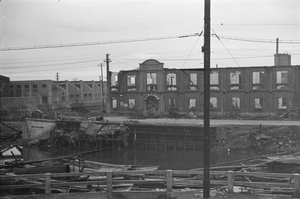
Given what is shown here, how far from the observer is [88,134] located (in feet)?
130

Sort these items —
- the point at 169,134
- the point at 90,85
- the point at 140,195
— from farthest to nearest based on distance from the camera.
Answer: the point at 90,85 < the point at 169,134 < the point at 140,195

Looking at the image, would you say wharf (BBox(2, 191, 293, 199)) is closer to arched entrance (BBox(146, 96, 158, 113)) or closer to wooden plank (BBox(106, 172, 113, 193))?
wooden plank (BBox(106, 172, 113, 193))

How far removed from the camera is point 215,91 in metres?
44.9

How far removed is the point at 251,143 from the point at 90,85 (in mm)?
54399

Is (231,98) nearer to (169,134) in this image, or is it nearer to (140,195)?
(169,134)

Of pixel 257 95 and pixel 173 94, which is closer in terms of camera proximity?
pixel 257 95

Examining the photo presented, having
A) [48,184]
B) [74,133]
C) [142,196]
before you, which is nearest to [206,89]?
[142,196]

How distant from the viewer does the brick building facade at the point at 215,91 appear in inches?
1671

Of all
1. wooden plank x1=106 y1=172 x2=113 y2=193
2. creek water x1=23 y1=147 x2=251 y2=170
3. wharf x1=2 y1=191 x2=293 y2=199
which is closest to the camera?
wharf x1=2 y1=191 x2=293 y2=199

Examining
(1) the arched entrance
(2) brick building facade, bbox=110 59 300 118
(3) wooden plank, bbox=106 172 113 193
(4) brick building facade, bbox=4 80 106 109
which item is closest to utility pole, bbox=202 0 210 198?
(3) wooden plank, bbox=106 172 113 193

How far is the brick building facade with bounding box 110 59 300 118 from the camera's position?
42.4m

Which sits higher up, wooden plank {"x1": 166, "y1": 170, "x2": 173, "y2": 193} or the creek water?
wooden plank {"x1": 166, "y1": 170, "x2": 173, "y2": 193}

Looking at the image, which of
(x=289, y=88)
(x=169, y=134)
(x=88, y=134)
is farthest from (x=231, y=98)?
(x=88, y=134)

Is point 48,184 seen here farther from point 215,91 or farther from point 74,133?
point 215,91
